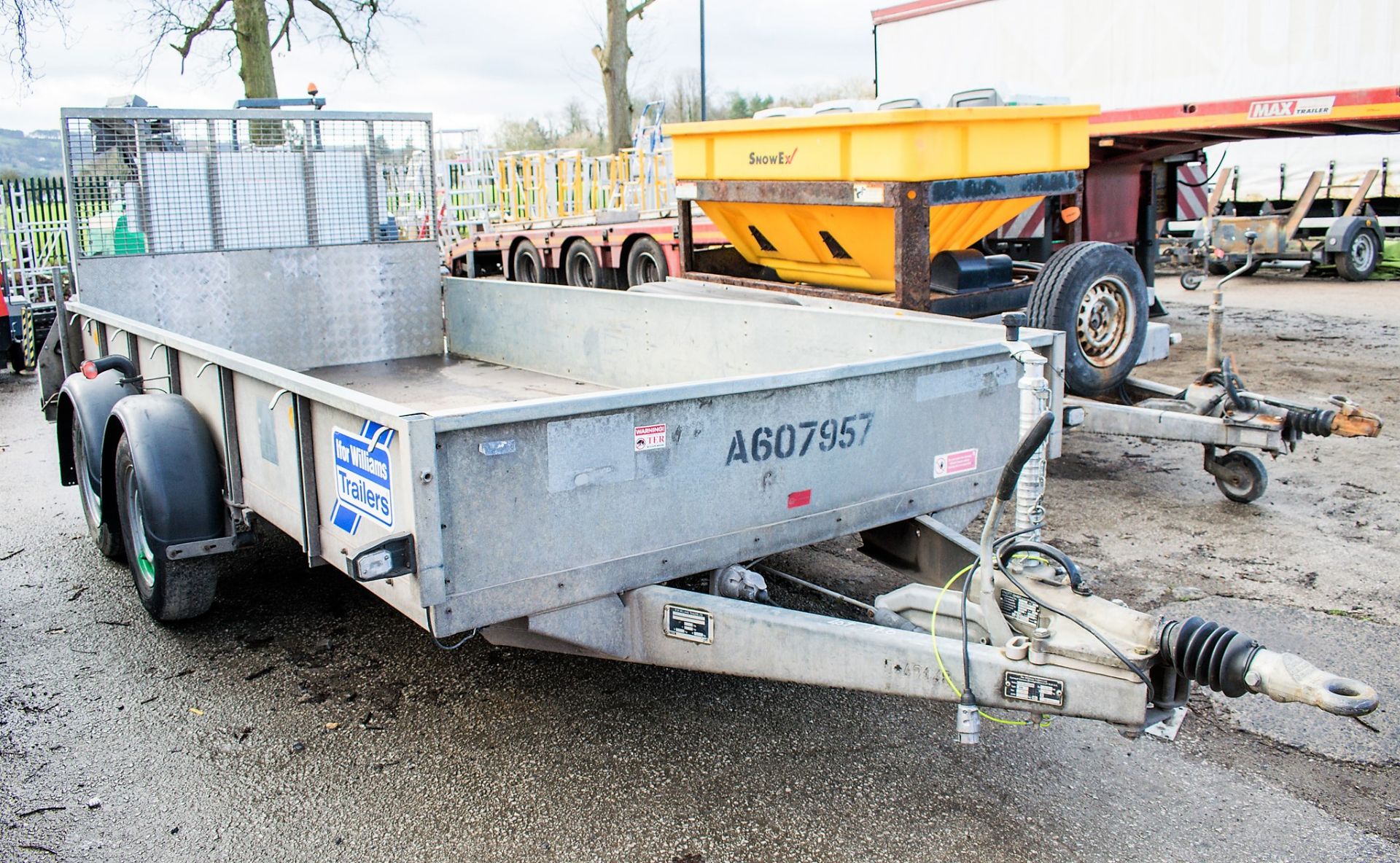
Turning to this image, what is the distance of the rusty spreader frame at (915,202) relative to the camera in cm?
648

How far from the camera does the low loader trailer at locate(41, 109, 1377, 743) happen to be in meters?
2.89

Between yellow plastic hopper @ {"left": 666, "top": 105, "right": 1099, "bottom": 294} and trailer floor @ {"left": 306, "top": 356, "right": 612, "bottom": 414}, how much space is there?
187cm

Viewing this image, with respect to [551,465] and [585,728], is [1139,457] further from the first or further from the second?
[551,465]

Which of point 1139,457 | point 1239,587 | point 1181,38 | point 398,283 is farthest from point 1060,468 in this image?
point 1181,38

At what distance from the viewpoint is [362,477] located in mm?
3182

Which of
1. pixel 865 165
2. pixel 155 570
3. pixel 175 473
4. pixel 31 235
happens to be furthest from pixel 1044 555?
pixel 31 235

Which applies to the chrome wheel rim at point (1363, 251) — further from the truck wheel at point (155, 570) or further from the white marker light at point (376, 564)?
the white marker light at point (376, 564)

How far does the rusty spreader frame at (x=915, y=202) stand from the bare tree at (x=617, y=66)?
59.2ft

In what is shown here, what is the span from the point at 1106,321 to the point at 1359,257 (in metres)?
13.0

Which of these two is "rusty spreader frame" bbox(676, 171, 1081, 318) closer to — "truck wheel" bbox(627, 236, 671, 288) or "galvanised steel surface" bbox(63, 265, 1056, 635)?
"galvanised steel surface" bbox(63, 265, 1056, 635)

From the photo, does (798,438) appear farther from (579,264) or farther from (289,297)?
(579,264)

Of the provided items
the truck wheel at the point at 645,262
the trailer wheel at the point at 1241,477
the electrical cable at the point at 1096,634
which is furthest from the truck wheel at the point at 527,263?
the electrical cable at the point at 1096,634

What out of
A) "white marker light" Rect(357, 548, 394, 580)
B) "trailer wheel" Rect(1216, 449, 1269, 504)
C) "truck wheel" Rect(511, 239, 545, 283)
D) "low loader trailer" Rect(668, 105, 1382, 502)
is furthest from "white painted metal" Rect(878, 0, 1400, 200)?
"white marker light" Rect(357, 548, 394, 580)

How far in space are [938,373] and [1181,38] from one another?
12678 millimetres
